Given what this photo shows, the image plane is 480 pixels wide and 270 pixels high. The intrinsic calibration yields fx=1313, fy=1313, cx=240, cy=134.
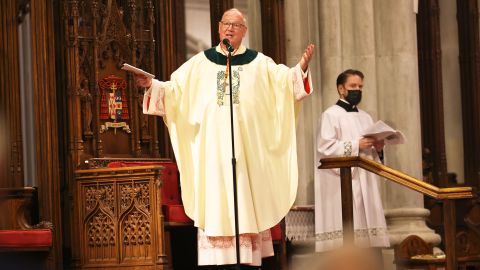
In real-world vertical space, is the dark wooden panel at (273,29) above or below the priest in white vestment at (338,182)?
above

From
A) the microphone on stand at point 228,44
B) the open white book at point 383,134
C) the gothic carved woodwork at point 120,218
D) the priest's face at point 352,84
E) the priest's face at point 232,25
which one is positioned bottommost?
the gothic carved woodwork at point 120,218

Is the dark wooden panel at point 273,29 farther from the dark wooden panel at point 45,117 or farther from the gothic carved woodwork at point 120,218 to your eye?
the gothic carved woodwork at point 120,218

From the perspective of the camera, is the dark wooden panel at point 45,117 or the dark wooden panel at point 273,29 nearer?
the dark wooden panel at point 45,117

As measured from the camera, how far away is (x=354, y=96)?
12.3m

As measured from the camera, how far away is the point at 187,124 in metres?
10.8

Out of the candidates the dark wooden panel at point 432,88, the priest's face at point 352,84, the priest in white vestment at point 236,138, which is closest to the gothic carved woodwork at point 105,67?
the priest in white vestment at point 236,138

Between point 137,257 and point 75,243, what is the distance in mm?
672

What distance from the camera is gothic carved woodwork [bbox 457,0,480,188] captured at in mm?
15883

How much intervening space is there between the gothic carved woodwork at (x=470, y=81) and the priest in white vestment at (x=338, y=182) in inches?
150

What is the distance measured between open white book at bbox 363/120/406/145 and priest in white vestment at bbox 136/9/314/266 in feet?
3.94

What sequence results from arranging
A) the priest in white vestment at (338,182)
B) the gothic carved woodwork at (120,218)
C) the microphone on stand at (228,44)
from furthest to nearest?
the priest in white vestment at (338,182), the gothic carved woodwork at (120,218), the microphone on stand at (228,44)

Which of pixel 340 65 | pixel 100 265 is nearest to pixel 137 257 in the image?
pixel 100 265

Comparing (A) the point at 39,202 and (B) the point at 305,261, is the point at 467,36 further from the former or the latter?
(A) the point at 39,202

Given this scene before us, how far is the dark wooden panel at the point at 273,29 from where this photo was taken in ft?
43.2
